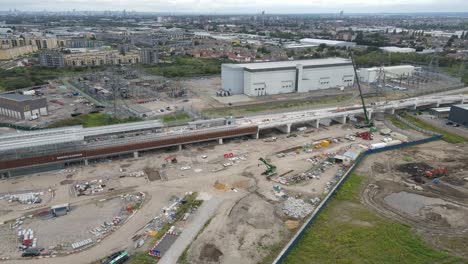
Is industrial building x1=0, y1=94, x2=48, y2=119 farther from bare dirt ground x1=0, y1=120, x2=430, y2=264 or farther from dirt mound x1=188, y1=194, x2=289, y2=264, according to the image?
dirt mound x1=188, y1=194, x2=289, y2=264

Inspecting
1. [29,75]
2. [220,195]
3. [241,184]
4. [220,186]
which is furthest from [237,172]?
[29,75]

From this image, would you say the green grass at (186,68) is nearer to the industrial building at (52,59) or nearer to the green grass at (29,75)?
the green grass at (29,75)

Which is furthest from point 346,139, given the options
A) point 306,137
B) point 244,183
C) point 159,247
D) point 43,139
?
point 43,139

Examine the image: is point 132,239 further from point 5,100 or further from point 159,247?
point 5,100

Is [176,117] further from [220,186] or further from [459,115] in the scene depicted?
[459,115]

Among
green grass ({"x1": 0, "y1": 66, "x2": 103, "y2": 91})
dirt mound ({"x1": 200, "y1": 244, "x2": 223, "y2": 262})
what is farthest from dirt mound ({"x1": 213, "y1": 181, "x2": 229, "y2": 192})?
green grass ({"x1": 0, "y1": 66, "x2": 103, "y2": 91})

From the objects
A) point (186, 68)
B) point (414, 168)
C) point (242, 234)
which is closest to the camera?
point (242, 234)

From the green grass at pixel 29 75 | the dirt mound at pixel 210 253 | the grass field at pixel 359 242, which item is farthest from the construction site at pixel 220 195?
the green grass at pixel 29 75
